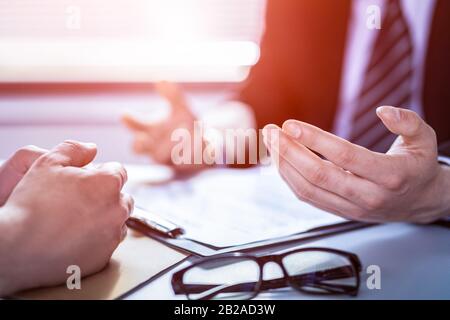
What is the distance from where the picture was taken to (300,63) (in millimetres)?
1152

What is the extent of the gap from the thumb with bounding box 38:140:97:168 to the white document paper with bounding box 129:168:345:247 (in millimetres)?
133

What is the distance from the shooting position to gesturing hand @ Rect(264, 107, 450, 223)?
1.43 ft

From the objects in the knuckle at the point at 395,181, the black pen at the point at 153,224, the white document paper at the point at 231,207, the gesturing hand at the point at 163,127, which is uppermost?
the knuckle at the point at 395,181

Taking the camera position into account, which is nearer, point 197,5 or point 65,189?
point 65,189

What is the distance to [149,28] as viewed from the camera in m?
1.46

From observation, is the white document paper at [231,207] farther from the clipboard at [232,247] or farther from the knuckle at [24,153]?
the knuckle at [24,153]

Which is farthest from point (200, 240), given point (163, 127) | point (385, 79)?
point (385, 79)

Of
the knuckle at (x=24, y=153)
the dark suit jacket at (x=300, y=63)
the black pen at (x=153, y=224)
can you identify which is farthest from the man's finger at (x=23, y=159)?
the dark suit jacket at (x=300, y=63)

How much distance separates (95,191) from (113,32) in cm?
109

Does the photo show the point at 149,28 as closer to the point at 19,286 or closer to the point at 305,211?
the point at 305,211

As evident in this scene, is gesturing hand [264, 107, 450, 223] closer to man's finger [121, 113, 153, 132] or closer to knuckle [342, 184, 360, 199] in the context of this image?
knuckle [342, 184, 360, 199]

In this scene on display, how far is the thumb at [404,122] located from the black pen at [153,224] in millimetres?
240

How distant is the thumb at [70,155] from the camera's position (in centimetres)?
42

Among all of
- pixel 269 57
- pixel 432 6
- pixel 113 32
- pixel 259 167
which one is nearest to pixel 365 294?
pixel 259 167
